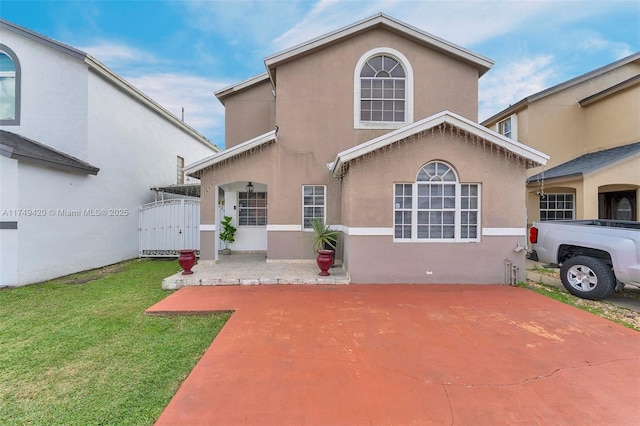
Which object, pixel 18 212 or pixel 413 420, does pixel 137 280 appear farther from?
pixel 413 420

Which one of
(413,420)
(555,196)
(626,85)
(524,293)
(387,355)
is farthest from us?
(555,196)

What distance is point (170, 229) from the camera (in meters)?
12.1

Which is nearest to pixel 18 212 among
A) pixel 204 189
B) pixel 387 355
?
pixel 204 189

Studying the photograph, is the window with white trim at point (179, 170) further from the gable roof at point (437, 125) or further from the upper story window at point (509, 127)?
the upper story window at point (509, 127)

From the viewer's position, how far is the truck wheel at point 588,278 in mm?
6309

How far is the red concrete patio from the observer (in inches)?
112

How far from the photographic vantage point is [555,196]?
12.6 metres

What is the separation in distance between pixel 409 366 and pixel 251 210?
361 inches

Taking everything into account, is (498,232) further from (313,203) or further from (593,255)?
(313,203)

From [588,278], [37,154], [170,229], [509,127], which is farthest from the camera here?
[509,127]

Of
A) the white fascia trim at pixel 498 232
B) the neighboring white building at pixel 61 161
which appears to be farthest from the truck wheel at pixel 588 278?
the neighboring white building at pixel 61 161

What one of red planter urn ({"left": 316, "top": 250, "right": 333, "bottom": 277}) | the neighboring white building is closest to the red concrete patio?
red planter urn ({"left": 316, "top": 250, "right": 333, "bottom": 277})

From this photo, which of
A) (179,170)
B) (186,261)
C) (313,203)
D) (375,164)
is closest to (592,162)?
(375,164)

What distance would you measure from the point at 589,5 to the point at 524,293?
1012 centimetres
